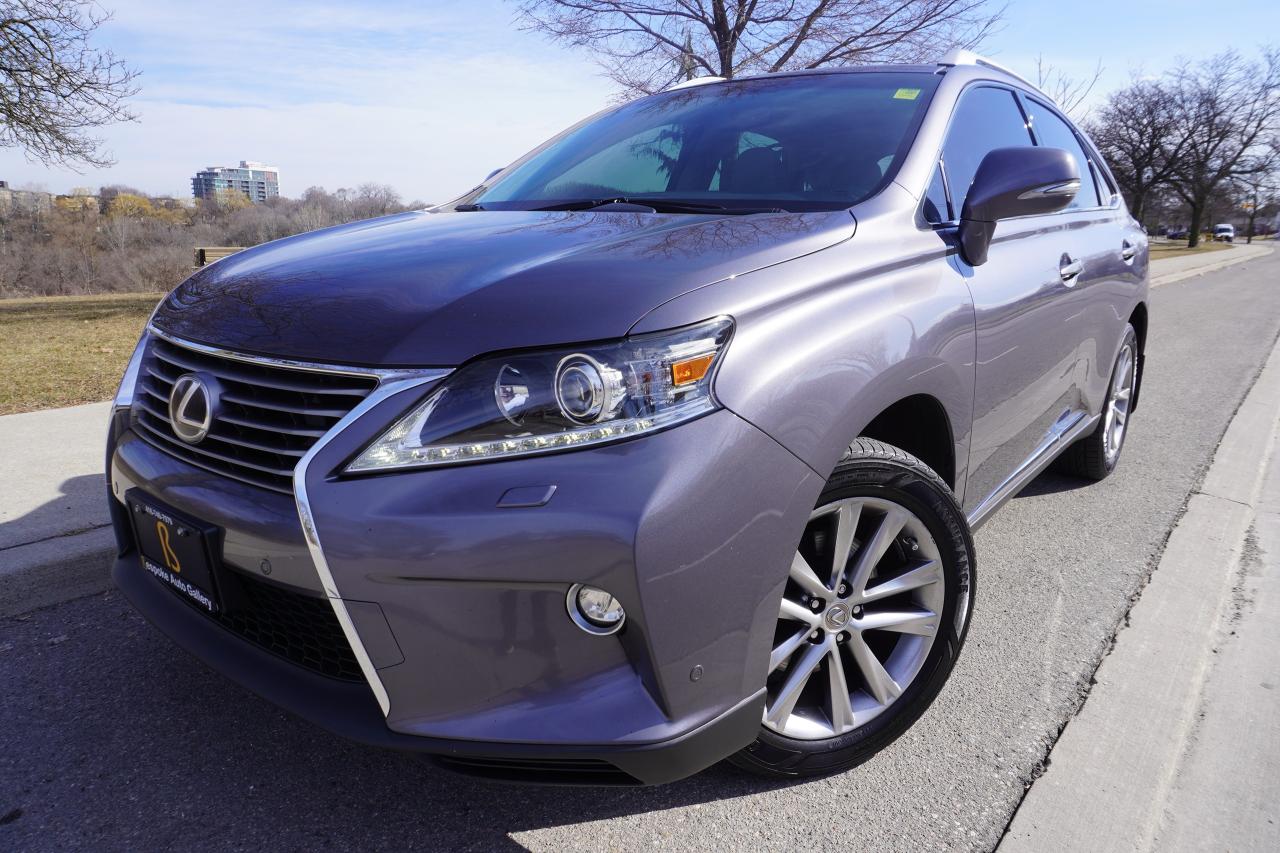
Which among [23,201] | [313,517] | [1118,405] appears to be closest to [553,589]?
[313,517]

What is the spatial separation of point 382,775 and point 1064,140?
3.85 metres

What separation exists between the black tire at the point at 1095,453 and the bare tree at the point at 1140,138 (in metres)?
51.4

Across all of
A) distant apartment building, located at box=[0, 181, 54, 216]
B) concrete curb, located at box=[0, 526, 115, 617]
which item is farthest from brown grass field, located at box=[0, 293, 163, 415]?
distant apartment building, located at box=[0, 181, 54, 216]

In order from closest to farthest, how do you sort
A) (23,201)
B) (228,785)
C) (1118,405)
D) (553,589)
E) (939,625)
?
(553,589) → (228,785) → (939,625) → (1118,405) → (23,201)

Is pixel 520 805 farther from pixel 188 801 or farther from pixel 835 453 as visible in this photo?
pixel 835 453

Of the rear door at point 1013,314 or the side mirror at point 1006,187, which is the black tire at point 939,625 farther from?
the side mirror at point 1006,187

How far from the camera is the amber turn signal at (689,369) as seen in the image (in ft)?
5.41

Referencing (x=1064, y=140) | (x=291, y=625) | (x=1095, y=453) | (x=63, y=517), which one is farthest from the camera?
(x=1095, y=453)

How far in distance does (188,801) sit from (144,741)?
1.08ft

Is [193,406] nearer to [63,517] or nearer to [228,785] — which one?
[228,785]

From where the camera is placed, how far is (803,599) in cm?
201

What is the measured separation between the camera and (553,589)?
1.56 m

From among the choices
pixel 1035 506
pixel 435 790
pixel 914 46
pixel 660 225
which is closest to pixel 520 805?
pixel 435 790

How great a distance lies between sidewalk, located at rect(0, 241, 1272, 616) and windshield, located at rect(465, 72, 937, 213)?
192cm
